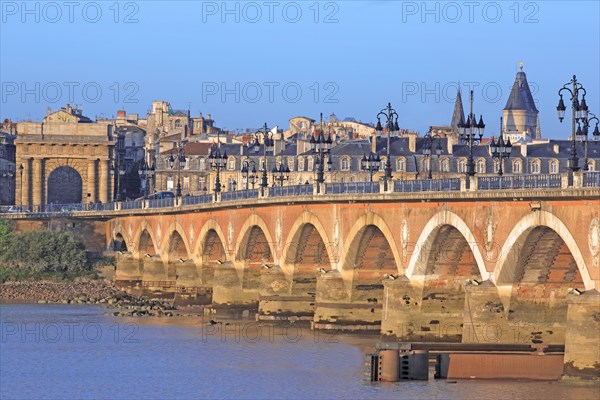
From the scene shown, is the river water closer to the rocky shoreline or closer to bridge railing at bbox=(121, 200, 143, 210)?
the rocky shoreline

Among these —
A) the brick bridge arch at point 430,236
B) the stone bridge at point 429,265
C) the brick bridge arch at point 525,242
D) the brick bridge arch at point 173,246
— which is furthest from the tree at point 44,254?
the brick bridge arch at point 525,242

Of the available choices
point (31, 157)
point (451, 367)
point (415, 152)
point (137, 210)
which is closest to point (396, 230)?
point (451, 367)

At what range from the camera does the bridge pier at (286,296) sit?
268 ft

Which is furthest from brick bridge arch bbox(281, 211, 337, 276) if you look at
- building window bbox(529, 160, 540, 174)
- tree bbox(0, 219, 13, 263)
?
building window bbox(529, 160, 540, 174)

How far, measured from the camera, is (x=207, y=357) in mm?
67188

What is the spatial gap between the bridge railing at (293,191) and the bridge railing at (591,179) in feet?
86.0

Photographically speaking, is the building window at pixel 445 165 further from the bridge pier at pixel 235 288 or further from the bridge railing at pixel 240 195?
the bridge pier at pixel 235 288

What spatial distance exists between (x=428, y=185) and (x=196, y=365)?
37.2ft

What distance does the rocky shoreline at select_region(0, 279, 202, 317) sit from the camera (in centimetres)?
9488

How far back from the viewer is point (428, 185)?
67.4 meters

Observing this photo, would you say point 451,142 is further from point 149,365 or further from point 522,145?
point 149,365

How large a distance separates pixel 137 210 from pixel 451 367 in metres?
67.0

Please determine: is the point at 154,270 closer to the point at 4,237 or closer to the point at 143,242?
the point at 143,242

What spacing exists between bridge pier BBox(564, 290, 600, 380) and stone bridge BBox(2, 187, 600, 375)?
0.04 m
